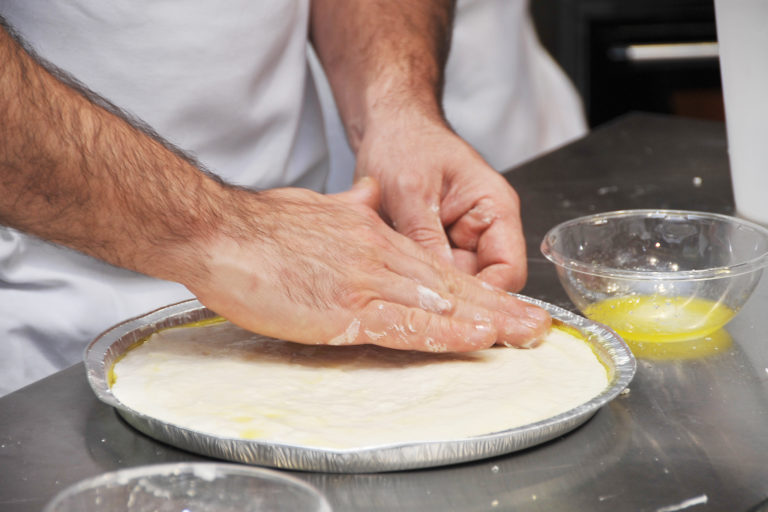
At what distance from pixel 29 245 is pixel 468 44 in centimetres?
151

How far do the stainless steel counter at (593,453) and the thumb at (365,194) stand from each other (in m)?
0.42

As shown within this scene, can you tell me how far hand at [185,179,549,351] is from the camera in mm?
976

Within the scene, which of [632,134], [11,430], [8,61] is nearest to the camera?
[11,430]

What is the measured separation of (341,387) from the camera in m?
0.95

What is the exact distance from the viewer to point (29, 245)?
1311 millimetres

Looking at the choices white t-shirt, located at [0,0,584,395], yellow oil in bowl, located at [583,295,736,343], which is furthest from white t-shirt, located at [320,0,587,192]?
yellow oil in bowl, located at [583,295,736,343]

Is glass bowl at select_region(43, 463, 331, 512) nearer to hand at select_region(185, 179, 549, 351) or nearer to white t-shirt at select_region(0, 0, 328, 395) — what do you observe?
hand at select_region(185, 179, 549, 351)

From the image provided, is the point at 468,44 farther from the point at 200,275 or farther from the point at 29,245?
the point at 200,275

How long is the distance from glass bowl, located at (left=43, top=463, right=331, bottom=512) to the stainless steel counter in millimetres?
123

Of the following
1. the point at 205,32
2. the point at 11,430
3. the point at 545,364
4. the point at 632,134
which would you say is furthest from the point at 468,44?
the point at 11,430

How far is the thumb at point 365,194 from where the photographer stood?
124 cm

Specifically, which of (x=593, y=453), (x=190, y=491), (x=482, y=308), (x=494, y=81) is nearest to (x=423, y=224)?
(x=482, y=308)

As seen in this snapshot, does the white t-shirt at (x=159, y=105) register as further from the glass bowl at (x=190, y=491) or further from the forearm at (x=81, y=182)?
the glass bowl at (x=190, y=491)

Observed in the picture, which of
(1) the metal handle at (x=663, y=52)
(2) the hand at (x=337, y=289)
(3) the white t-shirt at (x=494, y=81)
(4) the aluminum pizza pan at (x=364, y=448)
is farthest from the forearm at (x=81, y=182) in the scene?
(1) the metal handle at (x=663, y=52)
